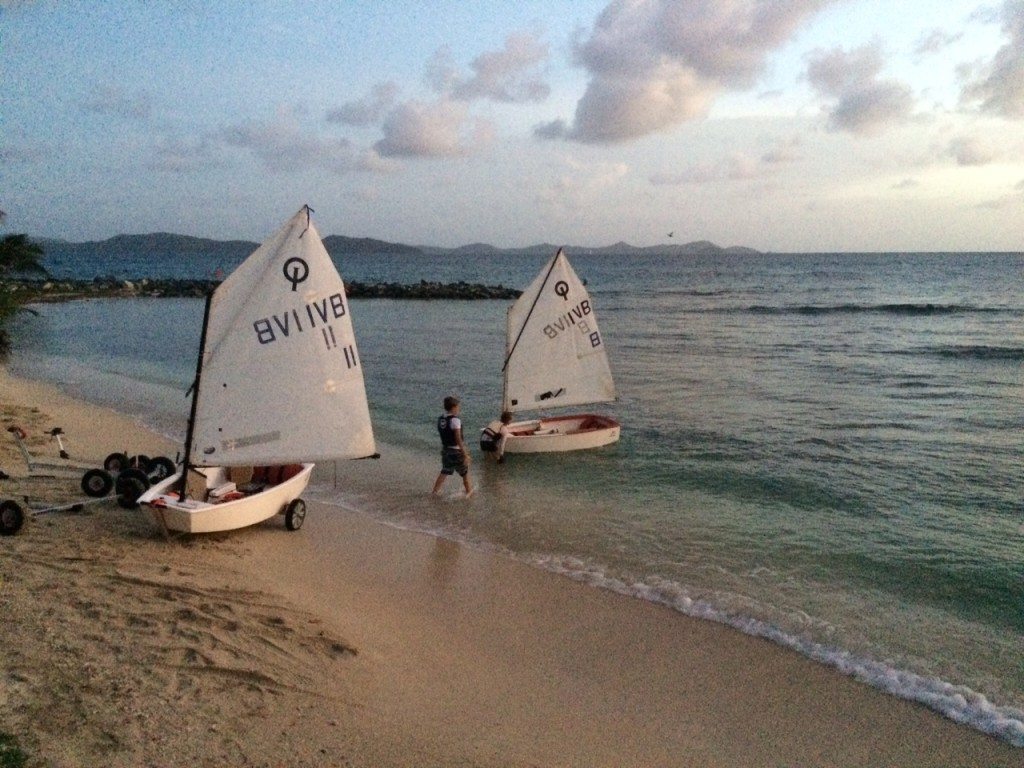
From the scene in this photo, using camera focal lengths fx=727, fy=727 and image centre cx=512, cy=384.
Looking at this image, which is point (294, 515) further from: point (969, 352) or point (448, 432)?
point (969, 352)

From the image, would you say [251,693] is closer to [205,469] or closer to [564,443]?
[205,469]

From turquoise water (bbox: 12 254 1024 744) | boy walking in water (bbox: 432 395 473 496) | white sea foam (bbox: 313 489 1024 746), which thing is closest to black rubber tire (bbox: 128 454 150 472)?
turquoise water (bbox: 12 254 1024 744)

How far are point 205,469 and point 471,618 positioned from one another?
5675mm

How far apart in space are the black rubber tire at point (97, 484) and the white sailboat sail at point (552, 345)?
33.1 ft

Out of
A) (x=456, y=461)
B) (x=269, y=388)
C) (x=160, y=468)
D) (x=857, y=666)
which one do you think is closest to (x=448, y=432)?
(x=456, y=461)

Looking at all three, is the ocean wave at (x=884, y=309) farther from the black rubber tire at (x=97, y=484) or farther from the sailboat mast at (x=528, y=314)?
the black rubber tire at (x=97, y=484)

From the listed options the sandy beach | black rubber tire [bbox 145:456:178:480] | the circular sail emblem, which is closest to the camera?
the sandy beach

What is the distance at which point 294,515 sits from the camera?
40.9ft

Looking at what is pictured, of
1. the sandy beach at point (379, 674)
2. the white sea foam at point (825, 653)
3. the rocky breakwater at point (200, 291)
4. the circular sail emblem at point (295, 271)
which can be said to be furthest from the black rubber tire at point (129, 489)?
the rocky breakwater at point (200, 291)

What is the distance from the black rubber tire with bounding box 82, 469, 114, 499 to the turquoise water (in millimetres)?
3901

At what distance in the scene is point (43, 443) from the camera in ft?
53.8

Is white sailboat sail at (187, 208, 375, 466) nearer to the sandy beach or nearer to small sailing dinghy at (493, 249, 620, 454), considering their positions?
the sandy beach

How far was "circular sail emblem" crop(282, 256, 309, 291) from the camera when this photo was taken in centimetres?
1128

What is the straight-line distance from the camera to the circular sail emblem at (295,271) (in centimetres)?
1128
